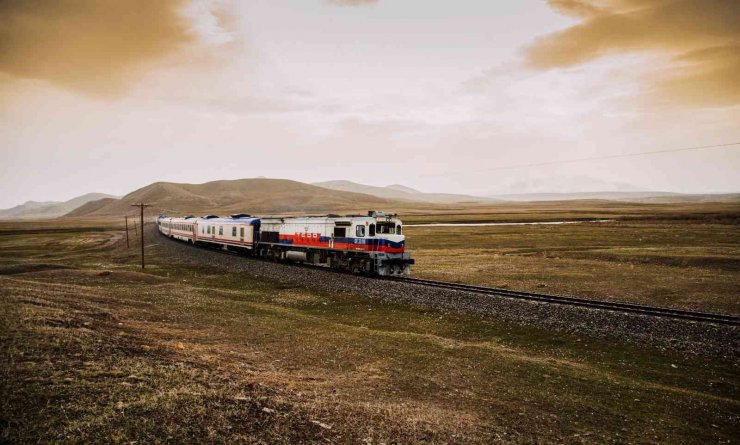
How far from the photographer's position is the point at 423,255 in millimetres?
59125

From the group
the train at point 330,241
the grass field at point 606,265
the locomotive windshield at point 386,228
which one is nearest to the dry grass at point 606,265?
the grass field at point 606,265

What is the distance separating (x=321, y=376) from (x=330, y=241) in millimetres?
24878

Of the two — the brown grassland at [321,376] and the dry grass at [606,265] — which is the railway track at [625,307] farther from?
the brown grassland at [321,376]

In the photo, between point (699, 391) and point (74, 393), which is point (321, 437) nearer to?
point (74, 393)

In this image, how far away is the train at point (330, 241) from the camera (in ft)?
118

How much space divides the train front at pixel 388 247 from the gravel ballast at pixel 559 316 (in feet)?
5.54

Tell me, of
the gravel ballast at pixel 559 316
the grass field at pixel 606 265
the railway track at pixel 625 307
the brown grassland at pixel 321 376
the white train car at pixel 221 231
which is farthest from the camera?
the white train car at pixel 221 231

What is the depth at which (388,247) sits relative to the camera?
35.9 metres

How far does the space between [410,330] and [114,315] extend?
568 inches

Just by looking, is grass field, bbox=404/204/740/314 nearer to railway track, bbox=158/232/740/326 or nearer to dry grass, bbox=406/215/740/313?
dry grass, bbox=406/215/740/313

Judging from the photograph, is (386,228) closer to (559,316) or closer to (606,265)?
(559,316)

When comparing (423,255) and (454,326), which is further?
(423,255)

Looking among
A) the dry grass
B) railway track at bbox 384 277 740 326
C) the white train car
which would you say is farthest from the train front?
the white train car

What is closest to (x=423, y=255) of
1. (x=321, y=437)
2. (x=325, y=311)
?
(x=325, y=311)
